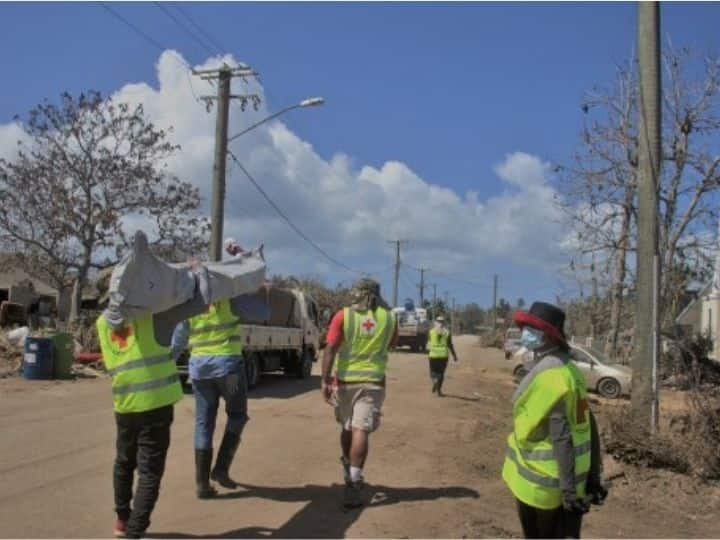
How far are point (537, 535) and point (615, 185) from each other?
18885mm

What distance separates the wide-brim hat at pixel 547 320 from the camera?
4.43m

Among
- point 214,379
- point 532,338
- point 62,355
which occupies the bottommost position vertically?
point 62,355

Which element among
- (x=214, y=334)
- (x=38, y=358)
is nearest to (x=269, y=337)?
(x=38, y=358)

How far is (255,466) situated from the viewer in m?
8.38

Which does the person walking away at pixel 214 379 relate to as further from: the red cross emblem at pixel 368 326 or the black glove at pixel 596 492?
the black glove at pixel 596 492

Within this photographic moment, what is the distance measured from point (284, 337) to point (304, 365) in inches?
90.3

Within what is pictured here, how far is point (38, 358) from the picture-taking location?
1784 centimetres

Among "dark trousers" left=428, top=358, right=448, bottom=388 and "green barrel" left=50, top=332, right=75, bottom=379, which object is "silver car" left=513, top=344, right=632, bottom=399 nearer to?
"dark trousers" left=428, top=358, right=448, bottom=388

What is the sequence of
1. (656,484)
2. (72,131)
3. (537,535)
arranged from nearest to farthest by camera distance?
(537,535)
(656,484)
(72,131)

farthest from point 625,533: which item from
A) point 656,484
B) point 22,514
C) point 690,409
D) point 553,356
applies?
point 22,514

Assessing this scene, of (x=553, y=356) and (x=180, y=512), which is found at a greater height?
(x=553, y=356)

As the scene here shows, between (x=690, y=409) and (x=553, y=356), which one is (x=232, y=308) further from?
(x=690, y=409)

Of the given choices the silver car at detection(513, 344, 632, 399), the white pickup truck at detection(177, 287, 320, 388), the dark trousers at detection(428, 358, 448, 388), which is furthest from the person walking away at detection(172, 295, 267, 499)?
the silver car at detection(513, 344, 632, 399)

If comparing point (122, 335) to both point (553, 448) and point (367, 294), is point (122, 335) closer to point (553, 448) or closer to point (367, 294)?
point (367, 294)
